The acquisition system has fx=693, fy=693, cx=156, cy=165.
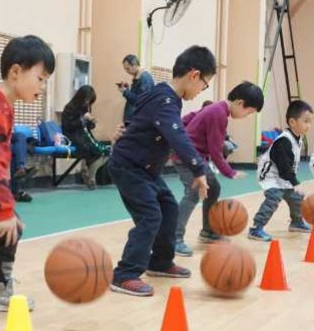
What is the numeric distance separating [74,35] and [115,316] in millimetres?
7508

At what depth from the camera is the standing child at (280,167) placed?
19.7ft

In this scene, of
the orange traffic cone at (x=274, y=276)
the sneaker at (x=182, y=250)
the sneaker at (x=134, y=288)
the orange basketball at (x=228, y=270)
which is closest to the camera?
the orange basketball at (x=228, y=270)

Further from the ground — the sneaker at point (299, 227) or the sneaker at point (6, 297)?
the sneaker at point (6, 297)

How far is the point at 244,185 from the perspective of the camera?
11.2 m

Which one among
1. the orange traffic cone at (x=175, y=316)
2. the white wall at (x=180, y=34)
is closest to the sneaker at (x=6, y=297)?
the orange traffic cone at (x=175, y=316)

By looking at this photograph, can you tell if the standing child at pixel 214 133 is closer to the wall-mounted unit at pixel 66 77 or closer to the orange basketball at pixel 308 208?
the orange basketball at pixel 308 208

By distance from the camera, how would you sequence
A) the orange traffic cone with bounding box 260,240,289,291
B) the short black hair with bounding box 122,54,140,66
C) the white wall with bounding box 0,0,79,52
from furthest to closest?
1. the short black hair with bounding box 122,54,140,66
2. the white wall with bounding box 0,0,79,52
3. the orange traffic cone with bounding box 260,240,289,291

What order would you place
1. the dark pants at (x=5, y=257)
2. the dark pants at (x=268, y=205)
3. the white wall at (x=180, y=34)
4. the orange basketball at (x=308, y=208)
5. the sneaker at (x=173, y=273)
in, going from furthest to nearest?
the white wall at (x=180, y=34), the dark pants at (x=268, y=205), the orange basketball at (x=308, y=208), the sneaker at (x=173, y=273), the dark pants at (x=5, y=257)

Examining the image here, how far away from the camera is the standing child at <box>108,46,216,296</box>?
3986 millimetres

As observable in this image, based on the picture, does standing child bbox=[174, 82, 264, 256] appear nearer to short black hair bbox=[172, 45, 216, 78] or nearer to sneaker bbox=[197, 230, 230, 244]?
sneaker bbox=[197, 230, 230, 244]

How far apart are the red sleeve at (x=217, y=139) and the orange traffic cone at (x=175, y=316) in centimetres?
225

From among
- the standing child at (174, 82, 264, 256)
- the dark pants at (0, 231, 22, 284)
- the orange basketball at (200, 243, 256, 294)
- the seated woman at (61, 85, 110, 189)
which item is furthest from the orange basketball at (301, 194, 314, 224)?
the seated woman at (61, 85, 110, 189)

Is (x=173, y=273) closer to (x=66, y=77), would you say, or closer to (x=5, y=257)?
(x=5, y=257)

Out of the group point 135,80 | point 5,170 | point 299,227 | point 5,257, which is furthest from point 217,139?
point 135,80
